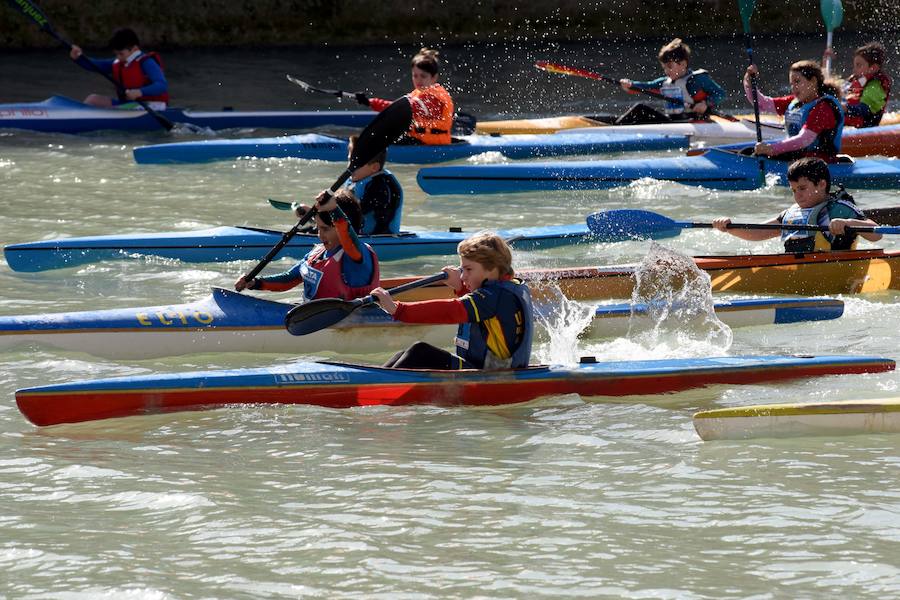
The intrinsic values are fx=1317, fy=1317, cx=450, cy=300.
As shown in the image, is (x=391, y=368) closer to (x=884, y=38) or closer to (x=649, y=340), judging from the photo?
(x=649, y=340)

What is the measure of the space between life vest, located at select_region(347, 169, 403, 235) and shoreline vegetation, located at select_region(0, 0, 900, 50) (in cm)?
1240

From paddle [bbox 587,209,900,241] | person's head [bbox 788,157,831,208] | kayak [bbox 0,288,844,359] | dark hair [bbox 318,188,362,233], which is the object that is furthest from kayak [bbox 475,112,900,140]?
dark hair [bbox 318,188,362,233]

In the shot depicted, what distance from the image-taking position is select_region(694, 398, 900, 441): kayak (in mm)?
5207

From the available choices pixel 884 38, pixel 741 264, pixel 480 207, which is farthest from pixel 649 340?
pixel 884 38

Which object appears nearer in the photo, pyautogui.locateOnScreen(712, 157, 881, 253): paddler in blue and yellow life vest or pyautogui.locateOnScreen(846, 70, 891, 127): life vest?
pyautogui.locateOnScreen(712, 157, 881, 253): paddler in blue and yellow life vest

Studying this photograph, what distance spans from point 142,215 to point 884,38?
49.9ft

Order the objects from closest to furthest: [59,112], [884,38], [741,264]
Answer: [741,264]
[59,112]
[884,38]

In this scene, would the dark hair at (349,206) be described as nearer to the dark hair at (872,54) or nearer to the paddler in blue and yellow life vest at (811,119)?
the paddler in blue and yellow life vest at (811,119)

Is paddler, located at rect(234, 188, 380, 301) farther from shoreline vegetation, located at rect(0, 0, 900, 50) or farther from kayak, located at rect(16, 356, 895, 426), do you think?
shoreline vegetation, located at rect(0, 0, 900, 50)

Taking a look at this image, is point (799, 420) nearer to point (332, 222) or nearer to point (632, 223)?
point (332, 222)

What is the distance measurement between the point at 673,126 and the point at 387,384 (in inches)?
291

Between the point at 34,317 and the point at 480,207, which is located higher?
the point at 480,207

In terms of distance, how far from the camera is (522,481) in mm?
4875

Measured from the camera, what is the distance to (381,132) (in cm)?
707
